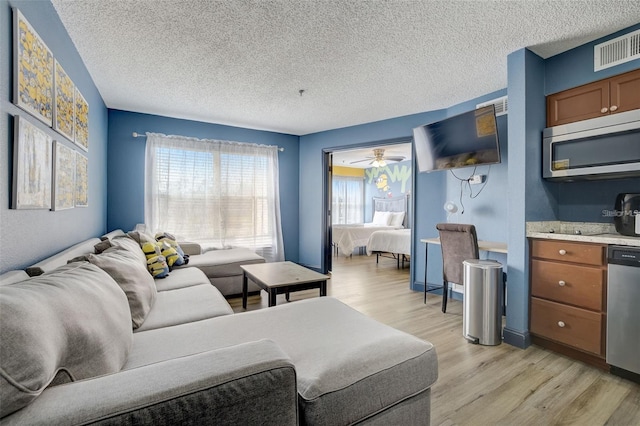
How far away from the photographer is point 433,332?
103 inches

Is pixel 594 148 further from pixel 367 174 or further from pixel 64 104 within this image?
pixel 367 174

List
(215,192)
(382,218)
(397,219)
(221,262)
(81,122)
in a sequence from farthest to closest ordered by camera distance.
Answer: (382,218), (397,219), (215,192), (221,262), (81,122)

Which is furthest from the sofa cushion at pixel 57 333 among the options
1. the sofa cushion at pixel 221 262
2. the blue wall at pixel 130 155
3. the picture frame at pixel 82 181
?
the blue wall at pixel 130 155

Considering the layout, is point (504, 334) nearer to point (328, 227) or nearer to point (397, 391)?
point (397, 391)

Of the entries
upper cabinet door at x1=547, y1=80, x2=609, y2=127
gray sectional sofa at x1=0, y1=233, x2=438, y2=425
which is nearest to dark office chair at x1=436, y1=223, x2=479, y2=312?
upper cabinet door at x1=547, y1=80, x2=609, y2=127

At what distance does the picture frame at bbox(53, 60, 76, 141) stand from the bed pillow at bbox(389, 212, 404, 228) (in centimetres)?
666

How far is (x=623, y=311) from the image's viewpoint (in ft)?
6.22

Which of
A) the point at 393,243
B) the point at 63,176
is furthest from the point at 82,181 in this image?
the point at 393,243

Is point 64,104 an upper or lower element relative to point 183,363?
upper

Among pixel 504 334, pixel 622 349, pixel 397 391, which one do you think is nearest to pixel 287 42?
pixel 397 391

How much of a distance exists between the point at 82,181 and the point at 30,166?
1.15 metres

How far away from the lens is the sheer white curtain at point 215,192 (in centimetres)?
411

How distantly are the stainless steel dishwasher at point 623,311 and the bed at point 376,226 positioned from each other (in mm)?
4770

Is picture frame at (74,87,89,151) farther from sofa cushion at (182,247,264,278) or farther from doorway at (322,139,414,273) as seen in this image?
doorway at (322,139,414,273)
